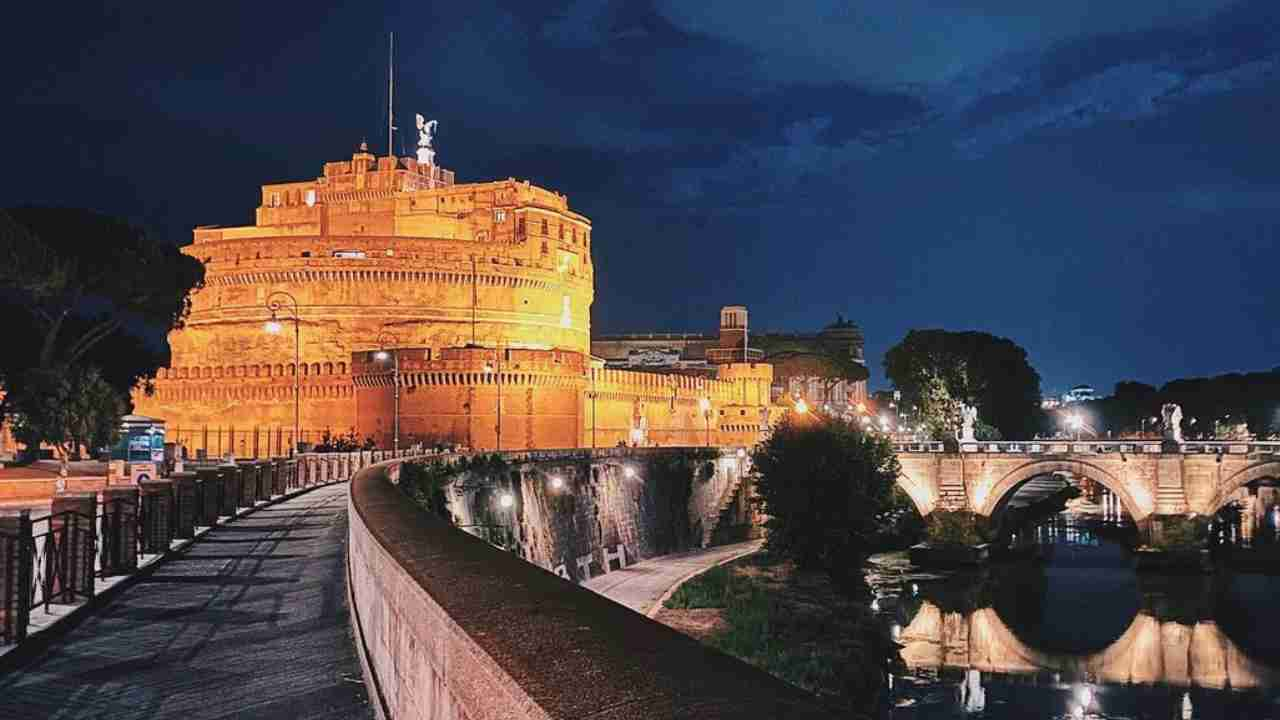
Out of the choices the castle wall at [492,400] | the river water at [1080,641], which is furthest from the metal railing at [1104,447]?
the castle wall at [492,400]

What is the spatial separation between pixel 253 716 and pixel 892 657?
27258 millimetres

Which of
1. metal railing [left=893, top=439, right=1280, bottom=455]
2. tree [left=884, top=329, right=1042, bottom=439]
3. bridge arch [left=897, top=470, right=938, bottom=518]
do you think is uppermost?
tree [left=884, top=329, right=1042, bottom=439]

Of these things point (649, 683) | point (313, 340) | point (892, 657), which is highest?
point (313, 340)

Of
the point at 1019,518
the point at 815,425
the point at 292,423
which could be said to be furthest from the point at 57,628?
the point at 1019,518

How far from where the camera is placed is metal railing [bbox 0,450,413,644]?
8.14m

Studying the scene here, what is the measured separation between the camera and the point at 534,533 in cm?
3550

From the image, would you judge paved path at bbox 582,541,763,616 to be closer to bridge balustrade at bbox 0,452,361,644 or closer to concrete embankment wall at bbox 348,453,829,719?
bridge balustrade at bbox 0,452,361,644

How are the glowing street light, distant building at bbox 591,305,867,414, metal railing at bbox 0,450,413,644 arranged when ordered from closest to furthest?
metal railing at bbox 0,450,413,644, the glowing street light, distant building at bbox 591,305,867,414

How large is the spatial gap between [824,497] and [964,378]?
1286 inches

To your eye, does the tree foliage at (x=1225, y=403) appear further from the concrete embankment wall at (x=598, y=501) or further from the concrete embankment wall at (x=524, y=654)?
the concrete embankment wall at (x=524, y=654)

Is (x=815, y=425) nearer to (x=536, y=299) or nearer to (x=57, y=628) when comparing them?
(x=536, y=299)

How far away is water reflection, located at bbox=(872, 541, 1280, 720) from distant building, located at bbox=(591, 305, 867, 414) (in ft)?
155

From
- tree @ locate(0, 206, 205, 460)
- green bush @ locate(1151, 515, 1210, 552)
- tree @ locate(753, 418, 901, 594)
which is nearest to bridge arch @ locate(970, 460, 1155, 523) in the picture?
green bush @ locate(1151, 515, 1210, 552)

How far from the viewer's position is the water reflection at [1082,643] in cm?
2789
